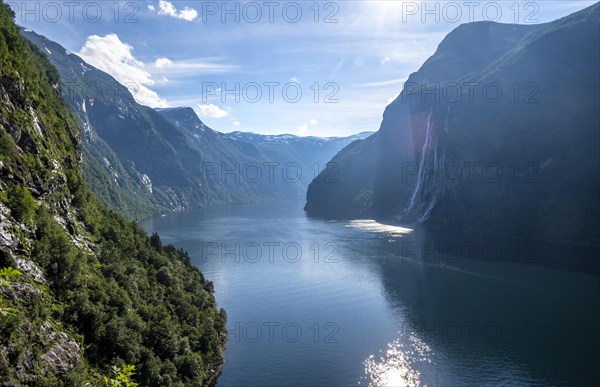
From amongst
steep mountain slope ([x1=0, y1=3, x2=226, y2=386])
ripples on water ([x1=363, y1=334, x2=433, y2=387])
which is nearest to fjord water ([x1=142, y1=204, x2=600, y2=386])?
ripples on water ([x1=363, y1=334, x2=433, y2=387])

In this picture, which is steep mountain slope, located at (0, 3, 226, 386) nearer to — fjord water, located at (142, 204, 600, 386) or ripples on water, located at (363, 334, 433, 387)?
fjord water, located at (142, 204, 600, 386)

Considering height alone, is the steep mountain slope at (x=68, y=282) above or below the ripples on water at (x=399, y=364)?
above

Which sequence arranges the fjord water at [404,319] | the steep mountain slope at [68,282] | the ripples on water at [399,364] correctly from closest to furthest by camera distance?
the steep mountain slope at [68,282]
the ripples on water at [399,364]
the fjord water at [404,319]

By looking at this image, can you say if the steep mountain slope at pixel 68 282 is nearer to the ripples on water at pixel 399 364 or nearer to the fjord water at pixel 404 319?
the fjord water at pixel 404 319

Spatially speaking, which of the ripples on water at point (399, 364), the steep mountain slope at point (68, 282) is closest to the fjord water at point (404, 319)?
the ripples on water at point (399, 364)

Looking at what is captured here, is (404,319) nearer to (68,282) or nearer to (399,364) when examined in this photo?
(399,364)

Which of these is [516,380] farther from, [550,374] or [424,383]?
[424,383]
